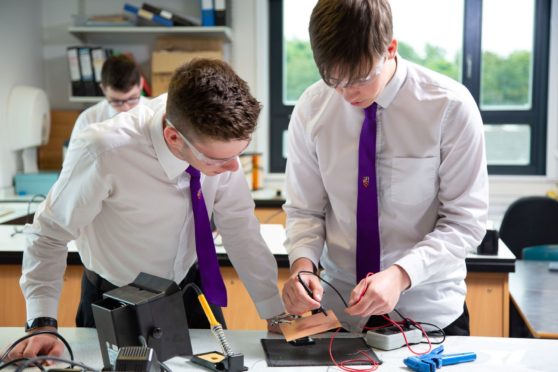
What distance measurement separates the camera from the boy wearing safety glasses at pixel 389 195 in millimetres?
1521

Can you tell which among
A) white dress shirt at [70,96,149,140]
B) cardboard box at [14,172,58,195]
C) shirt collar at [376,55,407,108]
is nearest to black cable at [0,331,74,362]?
shirt collar at [376,55,407,108]

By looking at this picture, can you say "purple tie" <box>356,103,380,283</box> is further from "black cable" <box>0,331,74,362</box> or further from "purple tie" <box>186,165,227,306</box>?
"black cable" <box>0,331,74,362</box>

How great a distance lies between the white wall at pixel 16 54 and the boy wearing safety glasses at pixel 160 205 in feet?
8.72

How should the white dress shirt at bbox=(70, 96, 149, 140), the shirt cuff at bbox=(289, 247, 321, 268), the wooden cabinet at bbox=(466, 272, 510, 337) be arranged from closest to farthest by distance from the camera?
1. the shirt cuff at bbox=(289, 247, 321, 268)
2. the wooden cabinet at bbox=(466, 272, 510, 337)
3. the white dress shirt at bbox=(70, 96, 149, 140)

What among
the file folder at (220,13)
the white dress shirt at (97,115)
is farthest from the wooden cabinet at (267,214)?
the file folder at (220,13)

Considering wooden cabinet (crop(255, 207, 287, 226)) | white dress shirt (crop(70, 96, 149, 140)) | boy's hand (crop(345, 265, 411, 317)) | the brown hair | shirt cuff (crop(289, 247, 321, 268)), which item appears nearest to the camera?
boy's hand (crop(345, 265, 411, 317))

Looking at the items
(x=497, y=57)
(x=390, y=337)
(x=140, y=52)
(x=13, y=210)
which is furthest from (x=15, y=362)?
(x=497, y=57)

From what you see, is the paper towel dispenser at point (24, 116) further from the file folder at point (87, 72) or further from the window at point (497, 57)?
the window at point (497, 57)

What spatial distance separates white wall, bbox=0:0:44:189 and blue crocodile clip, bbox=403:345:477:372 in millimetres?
3380

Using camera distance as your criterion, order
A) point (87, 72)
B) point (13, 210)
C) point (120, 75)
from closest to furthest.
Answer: point (120, 75), point (13, 210), point (87, 72)

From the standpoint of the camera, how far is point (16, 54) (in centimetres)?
428

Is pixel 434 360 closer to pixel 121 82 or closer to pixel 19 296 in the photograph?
pixel 19 296

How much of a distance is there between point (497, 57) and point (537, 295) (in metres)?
2.48

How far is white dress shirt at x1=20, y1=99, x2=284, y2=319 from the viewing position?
1.54 meters
